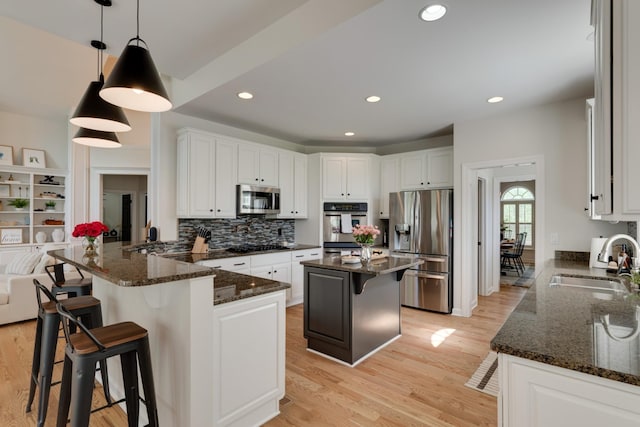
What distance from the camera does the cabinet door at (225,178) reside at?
4082 millimetres

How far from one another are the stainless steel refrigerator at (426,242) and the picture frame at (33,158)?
662 cm

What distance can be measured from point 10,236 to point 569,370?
791cm

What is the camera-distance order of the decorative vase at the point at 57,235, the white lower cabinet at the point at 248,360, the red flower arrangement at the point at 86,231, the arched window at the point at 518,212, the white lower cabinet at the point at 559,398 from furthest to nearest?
1. the arched window at the point at 518,212
2. the decorative vase at the point at 57,235
3. the red flower arrangement at the point at 86,231
4. the white lower cabinet at the point at 248,360
5. the white lower cabinet at the point at 559,398

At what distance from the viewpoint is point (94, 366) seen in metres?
1.49

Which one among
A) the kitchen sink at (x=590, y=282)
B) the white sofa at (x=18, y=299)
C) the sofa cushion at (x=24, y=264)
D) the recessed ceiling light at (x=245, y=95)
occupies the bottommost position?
the white sofa at (x=18, y=299)

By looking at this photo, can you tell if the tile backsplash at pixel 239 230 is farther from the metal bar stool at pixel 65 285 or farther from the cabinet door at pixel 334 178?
the metal bar stool at pixel 65 285

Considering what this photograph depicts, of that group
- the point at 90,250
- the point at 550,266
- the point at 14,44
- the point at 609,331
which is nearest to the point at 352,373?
the point at 609,331

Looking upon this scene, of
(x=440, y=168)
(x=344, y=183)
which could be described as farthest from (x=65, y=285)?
(x=440, y=168)

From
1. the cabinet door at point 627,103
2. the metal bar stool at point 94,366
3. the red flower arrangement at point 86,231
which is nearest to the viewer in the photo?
the cabinet door at point 627,103

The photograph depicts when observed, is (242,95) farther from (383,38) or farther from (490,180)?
(490,180)

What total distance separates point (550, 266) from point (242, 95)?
3525mm

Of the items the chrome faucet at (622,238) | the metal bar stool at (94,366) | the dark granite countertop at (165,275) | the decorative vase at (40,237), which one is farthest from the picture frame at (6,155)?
the chrome faucet at (622,238)

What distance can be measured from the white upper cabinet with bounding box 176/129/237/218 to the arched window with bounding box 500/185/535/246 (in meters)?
8.67

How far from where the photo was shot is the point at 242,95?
3385 mm
